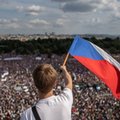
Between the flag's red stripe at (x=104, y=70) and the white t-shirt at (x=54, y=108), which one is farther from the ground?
the white t-shirt at (x=54, y=108)

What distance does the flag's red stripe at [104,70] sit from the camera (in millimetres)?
7084

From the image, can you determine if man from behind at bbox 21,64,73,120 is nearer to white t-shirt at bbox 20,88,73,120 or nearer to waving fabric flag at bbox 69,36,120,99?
white t-shirt at bbox 20,88,73,120

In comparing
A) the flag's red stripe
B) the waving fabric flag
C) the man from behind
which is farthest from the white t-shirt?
the flag's red stripe

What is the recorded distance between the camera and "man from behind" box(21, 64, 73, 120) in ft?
12.7

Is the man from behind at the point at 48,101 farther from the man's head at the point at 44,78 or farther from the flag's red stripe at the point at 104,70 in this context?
the flag's red stripe at the point at 104,70

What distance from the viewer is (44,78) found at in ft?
12.7

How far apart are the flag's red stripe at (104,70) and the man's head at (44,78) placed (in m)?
3.14

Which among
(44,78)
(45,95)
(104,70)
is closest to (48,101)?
(45,95)

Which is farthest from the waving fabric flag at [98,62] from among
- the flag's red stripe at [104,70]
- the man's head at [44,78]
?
the man's head at [44,78]

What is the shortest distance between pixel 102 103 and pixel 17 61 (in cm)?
5188

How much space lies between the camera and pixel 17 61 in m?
80.3

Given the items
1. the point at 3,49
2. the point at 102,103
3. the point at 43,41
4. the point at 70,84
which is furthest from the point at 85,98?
the point at 43,41

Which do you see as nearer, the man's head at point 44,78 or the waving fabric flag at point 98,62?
the man's head at point 44,78

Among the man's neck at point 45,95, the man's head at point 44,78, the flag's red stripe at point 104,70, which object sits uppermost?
the man's head at point 44,78
